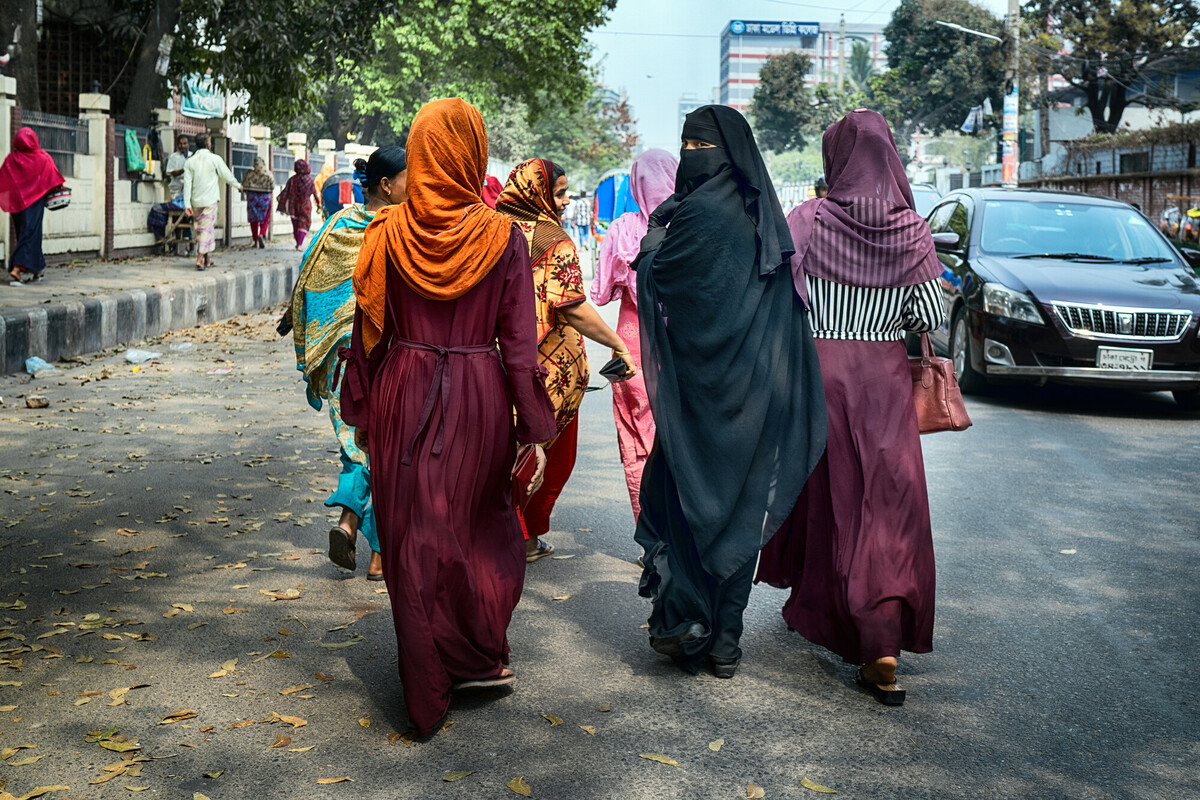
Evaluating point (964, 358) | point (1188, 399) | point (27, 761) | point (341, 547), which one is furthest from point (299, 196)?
point (27, 761)

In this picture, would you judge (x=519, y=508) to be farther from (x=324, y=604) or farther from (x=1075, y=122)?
(x=1075, y=122)

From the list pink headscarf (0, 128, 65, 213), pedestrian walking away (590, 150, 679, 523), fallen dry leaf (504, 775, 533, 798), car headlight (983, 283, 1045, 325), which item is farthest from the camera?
pink headscarf (0, 128, 65, 213)

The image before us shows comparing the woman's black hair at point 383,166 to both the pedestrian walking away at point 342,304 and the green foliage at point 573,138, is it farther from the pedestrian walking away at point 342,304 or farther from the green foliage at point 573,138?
the green foliage at point 573,138

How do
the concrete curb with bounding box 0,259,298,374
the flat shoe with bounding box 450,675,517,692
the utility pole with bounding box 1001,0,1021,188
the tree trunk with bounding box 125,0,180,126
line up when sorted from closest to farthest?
the flat shoe with bounding box 450,675,517,692
the concrete curb with bounding box 0,259,298,374
the tree trunk with bounding box 125,0,180,126
the utility pole with bounding box 1001,0,1021,188

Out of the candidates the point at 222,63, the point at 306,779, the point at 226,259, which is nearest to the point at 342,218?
the point at 306,779

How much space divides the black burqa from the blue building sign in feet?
584

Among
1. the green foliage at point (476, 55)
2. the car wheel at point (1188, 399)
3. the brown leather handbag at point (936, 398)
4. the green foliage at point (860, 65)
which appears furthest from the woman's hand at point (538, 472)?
the green foliage at point (860, 65)

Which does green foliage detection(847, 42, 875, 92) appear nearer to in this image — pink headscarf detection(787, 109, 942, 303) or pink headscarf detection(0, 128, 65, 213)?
pink headscarf detection(0, 128, 65, 213)

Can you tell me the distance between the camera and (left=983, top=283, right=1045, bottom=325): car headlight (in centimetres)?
939

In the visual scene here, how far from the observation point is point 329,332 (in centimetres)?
511

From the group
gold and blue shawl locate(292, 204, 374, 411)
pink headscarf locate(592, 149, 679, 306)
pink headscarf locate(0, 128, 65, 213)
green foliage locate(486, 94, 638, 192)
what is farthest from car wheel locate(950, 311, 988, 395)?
green foliage locate(486, 94, 638, 192)

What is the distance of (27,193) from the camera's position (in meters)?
14.4

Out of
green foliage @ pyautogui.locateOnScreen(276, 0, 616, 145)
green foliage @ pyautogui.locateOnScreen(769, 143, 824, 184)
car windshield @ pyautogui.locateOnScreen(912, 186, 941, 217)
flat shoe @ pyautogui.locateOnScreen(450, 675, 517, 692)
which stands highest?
green foliage @ pyautogui.locateOnScreen(769, 143, 824, 184)

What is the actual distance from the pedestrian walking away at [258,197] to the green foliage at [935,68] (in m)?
35.3
